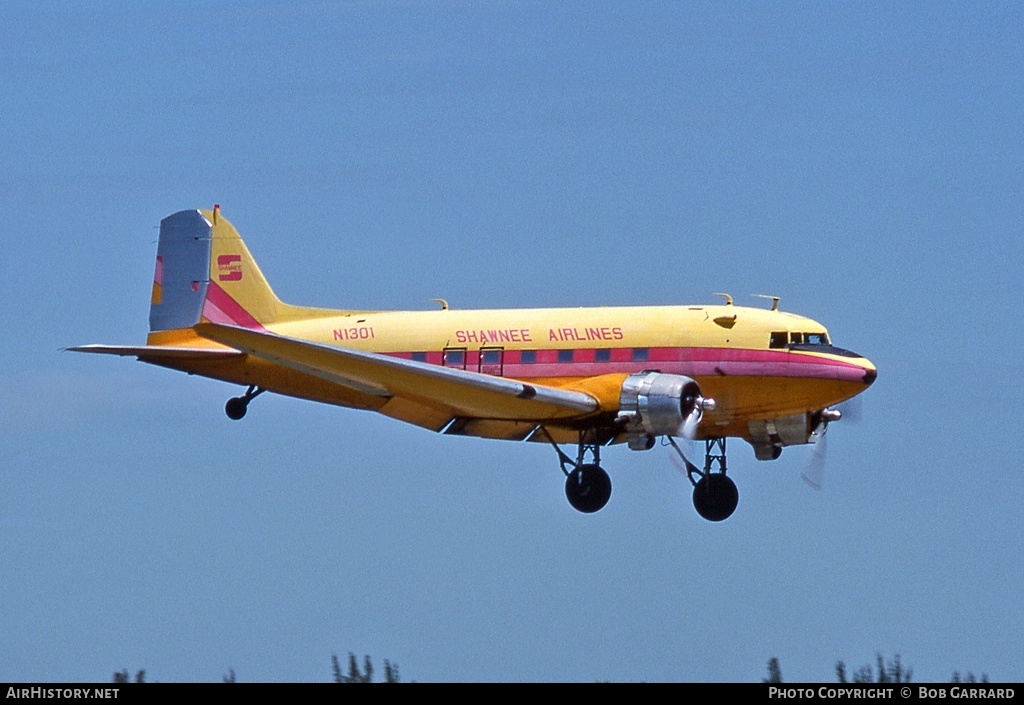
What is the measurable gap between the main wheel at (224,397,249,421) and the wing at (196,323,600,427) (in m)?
3.77

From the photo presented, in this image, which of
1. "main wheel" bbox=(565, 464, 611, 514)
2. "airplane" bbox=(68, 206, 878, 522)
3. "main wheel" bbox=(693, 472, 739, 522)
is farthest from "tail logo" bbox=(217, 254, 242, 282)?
"main wheel" bbox=(693, 472, 739, 522)

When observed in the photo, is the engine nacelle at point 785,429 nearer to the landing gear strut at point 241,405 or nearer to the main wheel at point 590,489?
the main wheel at point 590,489

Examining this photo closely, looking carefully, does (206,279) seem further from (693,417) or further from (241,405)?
(693,417)

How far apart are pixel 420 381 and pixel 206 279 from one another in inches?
314

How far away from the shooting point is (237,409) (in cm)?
4556

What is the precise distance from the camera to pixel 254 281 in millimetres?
47188

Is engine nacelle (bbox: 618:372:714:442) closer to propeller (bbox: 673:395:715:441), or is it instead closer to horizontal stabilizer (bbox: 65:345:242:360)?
propeller (bbox: 673:395:715:441)

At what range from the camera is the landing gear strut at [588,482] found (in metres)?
41.8

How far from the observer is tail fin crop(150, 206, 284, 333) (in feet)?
151

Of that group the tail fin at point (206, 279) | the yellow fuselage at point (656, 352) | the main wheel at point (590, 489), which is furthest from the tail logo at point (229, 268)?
the main wheel at point (590, 489)

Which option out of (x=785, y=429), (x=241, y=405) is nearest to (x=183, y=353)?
(x=241, y=405)
